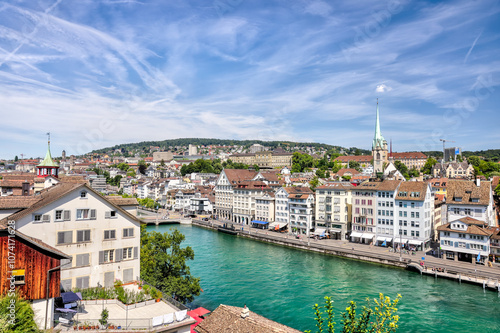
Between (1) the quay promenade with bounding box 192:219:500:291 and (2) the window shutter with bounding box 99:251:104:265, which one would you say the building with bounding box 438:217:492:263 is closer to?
(1) the quay promenade with bounding box 192:219:500:291

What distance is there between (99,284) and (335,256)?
4279 centimetres

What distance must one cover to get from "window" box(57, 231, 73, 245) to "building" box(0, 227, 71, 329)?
5328mm

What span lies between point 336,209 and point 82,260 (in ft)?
180

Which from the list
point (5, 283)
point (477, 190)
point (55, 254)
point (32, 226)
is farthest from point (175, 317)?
point (477, 190)

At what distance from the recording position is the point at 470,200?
5816cm

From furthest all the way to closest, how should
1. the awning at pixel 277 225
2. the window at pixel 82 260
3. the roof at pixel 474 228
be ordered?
the awning at pixel 277 225 → the roof at pixel 474 228 → the window at pixel 82 260

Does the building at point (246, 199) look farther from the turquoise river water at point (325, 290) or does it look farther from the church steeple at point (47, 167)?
the church steeple at point (47, 167)

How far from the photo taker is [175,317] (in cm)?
1742

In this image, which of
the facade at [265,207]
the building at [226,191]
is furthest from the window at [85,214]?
the building at [226,191]

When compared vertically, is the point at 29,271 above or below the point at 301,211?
above

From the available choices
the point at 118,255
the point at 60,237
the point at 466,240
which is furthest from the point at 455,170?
the point at 60,237

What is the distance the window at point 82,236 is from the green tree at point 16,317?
8953 millimetres

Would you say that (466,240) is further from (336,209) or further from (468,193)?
(336,209)

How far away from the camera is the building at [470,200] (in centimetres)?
5659
